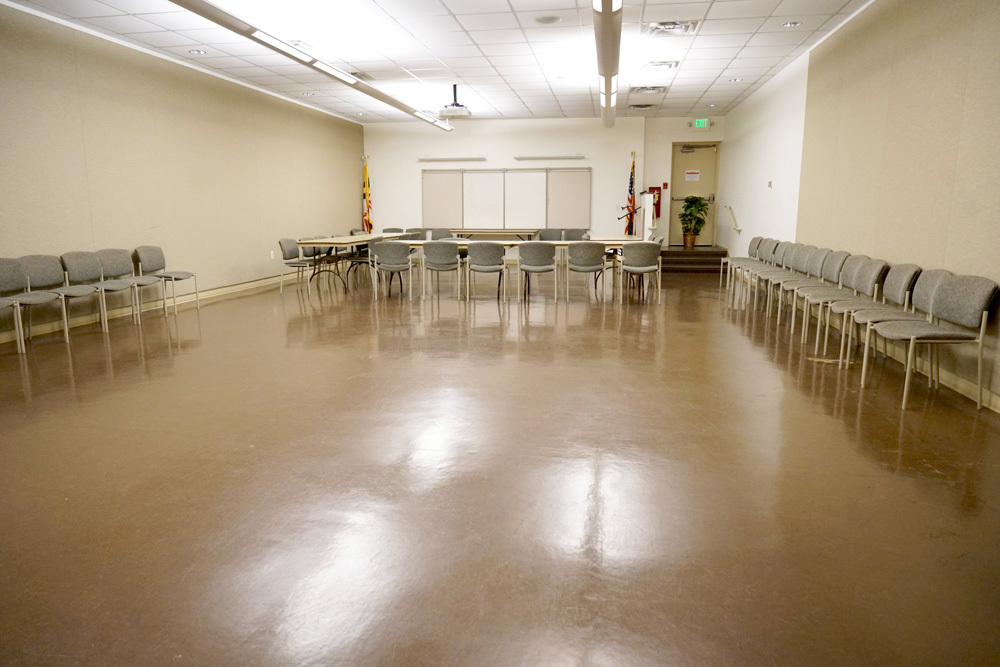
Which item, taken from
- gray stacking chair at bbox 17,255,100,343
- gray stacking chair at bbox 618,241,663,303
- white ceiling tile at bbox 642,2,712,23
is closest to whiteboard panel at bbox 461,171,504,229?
gray stacking chair at bbox 618,241,663,303

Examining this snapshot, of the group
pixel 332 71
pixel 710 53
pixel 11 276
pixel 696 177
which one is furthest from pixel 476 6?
pixel 696 177

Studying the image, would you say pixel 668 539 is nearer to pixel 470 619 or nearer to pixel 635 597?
pixel 635 597

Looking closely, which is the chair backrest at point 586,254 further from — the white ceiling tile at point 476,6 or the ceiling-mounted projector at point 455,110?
the ceiling-mounted projector at point 455,110

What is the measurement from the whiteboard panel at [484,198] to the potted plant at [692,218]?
439cm

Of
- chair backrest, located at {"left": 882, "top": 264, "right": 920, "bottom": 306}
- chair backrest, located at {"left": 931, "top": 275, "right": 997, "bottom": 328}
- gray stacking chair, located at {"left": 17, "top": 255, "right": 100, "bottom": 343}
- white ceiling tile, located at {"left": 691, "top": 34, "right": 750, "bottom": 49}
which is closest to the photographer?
chair backrest, located at {"left": 931, "top": 275, "right": 997, "bottom": 328}

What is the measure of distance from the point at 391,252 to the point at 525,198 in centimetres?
673

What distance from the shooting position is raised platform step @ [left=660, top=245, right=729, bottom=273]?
1353 cm

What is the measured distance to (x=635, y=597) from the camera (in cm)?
230

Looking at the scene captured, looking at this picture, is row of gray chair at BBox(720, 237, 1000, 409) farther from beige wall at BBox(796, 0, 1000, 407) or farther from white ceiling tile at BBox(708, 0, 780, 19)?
white ceiling tile at BBox(708, 0, 780, 19)

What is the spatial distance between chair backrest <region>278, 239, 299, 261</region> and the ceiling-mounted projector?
3.79 m

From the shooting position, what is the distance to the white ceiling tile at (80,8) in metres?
6.45

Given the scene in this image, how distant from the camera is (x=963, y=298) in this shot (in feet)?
14.8

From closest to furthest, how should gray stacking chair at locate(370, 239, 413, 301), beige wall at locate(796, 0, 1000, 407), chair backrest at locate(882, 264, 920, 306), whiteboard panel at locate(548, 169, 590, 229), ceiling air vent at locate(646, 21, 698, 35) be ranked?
beige wall at locate(796, 0, 1000, 407)
chair backrest at locate(882, 264, 920, 306)
ceiling air vent at locate(646, 21, 698, 35)
gray stacking chair at locate(370, 239, 413, 301)
whiteboard panel at locate(548, 169, 590, 229)

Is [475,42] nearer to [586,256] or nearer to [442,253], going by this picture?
[442,253]
